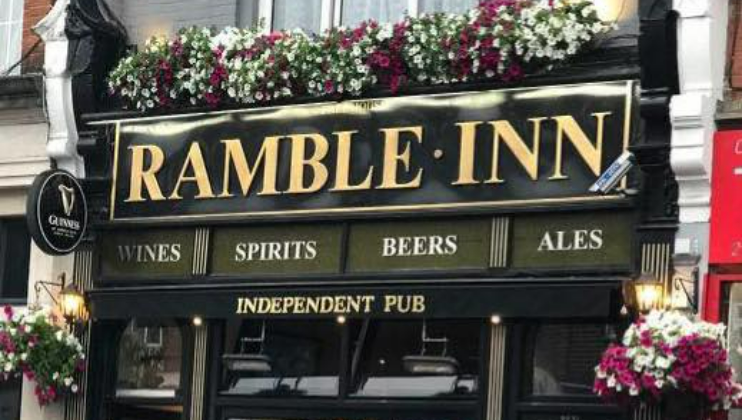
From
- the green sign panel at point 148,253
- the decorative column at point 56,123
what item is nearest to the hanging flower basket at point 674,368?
the green sign panel at point 148,253

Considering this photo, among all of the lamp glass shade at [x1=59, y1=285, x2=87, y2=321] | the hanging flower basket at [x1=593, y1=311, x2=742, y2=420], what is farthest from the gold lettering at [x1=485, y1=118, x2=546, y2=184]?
the lamp glass shade at [x1=59, y1=285, x2=87, y2=321]

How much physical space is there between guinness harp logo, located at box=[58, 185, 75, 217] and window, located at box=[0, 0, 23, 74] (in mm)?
2345

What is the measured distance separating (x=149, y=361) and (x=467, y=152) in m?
4.05

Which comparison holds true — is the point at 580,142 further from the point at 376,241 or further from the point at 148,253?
the point at 148,253

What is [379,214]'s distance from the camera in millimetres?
14422

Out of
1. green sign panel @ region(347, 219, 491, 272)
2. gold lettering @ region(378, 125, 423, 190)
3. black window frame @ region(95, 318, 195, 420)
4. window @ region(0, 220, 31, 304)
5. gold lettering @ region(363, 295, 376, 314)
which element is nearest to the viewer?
green sign panel @ region(347, 219, 491, 272)

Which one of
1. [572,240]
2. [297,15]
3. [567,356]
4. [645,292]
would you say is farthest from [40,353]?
[645,292]

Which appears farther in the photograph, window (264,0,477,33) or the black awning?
window (264,0,477,33)

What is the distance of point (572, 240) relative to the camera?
530 inches

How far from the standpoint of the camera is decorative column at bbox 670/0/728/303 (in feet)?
41.5

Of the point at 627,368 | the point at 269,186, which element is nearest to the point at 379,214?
the point at 269,186

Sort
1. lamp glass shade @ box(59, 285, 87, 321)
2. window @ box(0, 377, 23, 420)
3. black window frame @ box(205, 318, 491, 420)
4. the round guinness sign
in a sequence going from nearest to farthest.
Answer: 1. black window frame @ box(205, 318, 491, 420)
2. the round guinness sign
3. lamp glass shade @ box(59, 285, 87, 321)
4. window @ box(0, 377, 23, 420)

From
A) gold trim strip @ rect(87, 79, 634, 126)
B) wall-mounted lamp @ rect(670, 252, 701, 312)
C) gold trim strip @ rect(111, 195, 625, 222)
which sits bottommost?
wall-mounted lamp @ rect(670, 252, 701, 312)

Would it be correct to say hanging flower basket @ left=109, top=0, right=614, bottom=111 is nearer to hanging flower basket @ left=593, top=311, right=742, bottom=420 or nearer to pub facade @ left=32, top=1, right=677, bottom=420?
pub facade @ left=32, top=1, right=677, bottom=420
